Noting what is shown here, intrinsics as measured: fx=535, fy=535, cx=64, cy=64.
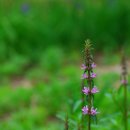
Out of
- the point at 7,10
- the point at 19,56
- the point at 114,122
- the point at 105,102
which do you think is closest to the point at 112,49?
the point at 19,56

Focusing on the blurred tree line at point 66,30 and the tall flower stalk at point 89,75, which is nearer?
the tall flower stalk at point 89,75

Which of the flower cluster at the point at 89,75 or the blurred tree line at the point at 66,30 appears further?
the blurred tree line at the point at 66,30

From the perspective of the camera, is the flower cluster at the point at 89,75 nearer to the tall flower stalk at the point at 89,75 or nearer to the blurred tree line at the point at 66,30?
the tall flower stalk at the point at 89,75

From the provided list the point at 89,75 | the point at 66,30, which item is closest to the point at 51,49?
the point at 66,30

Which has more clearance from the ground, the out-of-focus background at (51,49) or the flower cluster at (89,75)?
the out-of-focus background at (51,49)

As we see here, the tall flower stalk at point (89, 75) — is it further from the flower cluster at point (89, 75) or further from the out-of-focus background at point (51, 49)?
the out-of-focus background at point (51, 49)

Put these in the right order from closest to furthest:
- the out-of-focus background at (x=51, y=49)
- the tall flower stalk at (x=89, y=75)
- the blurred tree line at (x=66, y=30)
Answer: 1. the tall flower stalk at (x=89, y=75)
2. the out-of-focus background at (x=51, y=49)
3. the blurred tree line at (x=66, y=30)

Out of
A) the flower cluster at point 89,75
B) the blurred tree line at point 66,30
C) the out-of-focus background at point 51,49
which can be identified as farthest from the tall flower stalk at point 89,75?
the blurred tree line at point 66,30

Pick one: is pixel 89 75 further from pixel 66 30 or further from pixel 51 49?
pixel 66 30

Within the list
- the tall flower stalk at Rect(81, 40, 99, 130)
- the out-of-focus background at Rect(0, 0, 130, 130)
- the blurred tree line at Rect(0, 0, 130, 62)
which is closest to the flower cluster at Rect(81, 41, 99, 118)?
the tall flower stalk at Rect(81, 40, 99, 130)

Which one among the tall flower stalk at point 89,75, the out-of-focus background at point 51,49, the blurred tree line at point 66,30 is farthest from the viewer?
the blurred tree line at point 66,30
